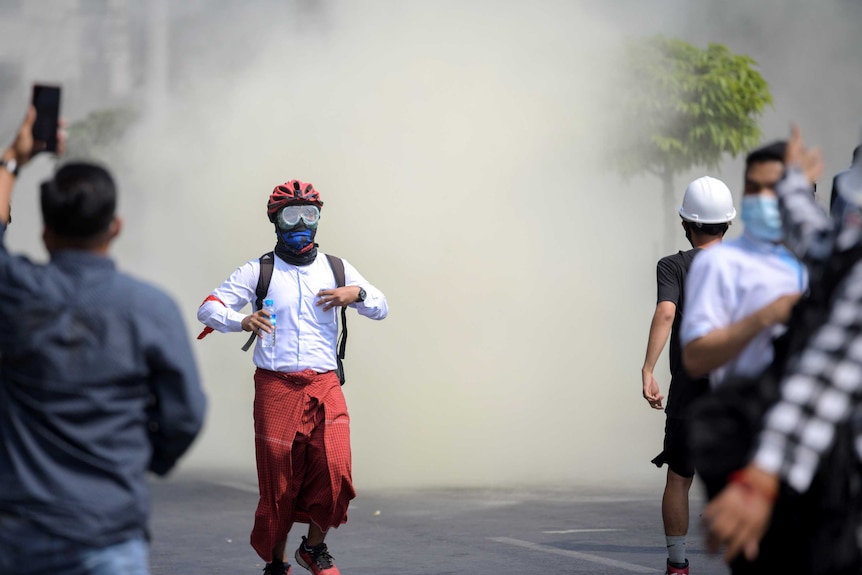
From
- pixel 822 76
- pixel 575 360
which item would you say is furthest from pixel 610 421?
pixel 822 76

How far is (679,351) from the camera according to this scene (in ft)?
19.3

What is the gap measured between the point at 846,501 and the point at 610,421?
44.7 feet

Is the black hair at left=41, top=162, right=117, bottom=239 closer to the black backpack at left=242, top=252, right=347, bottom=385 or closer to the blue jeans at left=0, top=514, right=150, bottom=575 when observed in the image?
the blue jeans at left=0, top=514, right=150, bottom=575

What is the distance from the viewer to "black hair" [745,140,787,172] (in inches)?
130

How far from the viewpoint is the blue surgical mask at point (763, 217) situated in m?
3.28

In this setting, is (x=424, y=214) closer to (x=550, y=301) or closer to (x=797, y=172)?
(x=550, y=301)

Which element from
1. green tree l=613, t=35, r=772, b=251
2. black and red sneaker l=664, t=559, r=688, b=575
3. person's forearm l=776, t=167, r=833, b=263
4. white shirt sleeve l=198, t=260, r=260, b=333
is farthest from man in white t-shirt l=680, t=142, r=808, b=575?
green tree l=613, t=35, r=772, b=251

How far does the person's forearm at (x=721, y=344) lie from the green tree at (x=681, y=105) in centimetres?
1865

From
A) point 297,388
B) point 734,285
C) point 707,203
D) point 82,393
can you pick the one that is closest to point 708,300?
point 734,285

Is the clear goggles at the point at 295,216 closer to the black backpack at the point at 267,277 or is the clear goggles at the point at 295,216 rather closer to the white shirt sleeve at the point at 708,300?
the black backpack at the point at 267,277

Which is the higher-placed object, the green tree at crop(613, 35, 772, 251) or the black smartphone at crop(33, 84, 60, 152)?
the green tree at crop(613, 35, 772, 251)

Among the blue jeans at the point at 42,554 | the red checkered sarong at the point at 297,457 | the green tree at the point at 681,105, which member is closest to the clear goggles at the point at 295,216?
the red checkered sarong at the point at 297,457

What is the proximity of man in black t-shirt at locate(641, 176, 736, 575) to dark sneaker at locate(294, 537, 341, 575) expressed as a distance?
1.49 m

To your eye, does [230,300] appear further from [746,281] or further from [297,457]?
[746,281]
